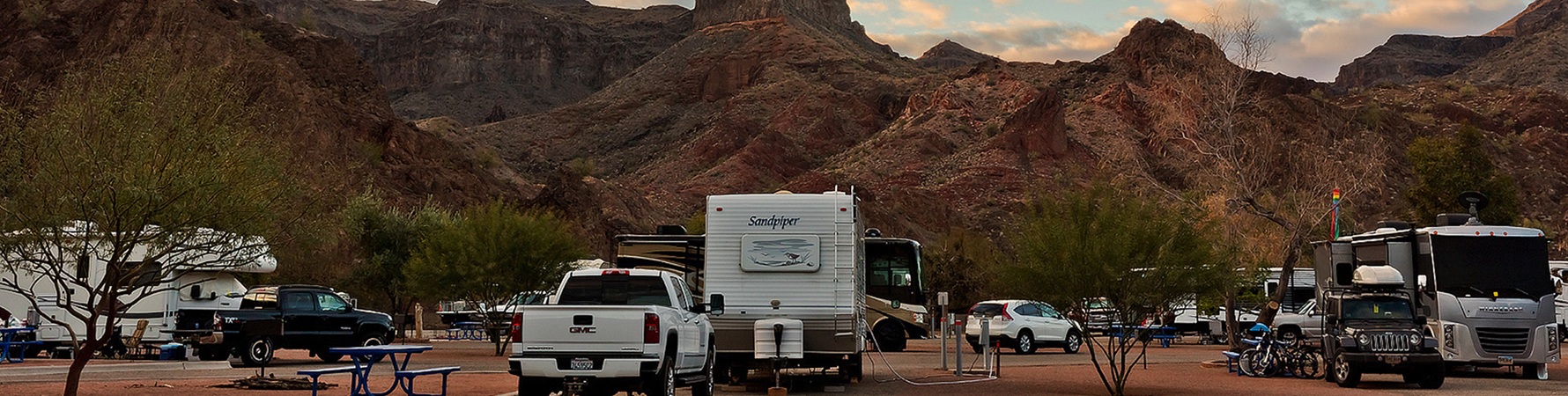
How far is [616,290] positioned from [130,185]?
5.10m

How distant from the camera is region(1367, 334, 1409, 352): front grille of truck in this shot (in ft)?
64.2

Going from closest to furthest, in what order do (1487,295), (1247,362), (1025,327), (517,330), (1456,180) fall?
(517,330), (1487,295), (1247,362), (1025,327), (1456,180)

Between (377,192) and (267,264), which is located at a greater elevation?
(377,192)

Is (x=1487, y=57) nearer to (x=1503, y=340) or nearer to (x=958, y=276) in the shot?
(x=958, y=276)

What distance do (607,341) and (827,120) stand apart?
342ft

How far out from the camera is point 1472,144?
5488 cm

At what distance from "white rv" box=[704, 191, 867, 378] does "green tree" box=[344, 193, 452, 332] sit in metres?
31.0

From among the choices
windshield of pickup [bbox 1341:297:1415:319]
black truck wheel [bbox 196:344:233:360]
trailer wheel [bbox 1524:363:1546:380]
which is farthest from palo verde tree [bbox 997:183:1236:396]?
black truck wheel [bbox 196:344:233:360]

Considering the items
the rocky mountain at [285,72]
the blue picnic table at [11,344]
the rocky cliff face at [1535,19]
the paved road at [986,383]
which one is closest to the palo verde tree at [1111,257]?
the paved road at [986,383]

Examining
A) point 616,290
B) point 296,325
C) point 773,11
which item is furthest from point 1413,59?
point 616,290

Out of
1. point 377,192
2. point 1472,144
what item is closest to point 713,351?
point 377,192

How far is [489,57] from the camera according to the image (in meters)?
182

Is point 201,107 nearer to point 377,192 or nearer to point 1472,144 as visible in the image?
point 377,192

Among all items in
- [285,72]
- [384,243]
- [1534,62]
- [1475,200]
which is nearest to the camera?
[1475,200]
